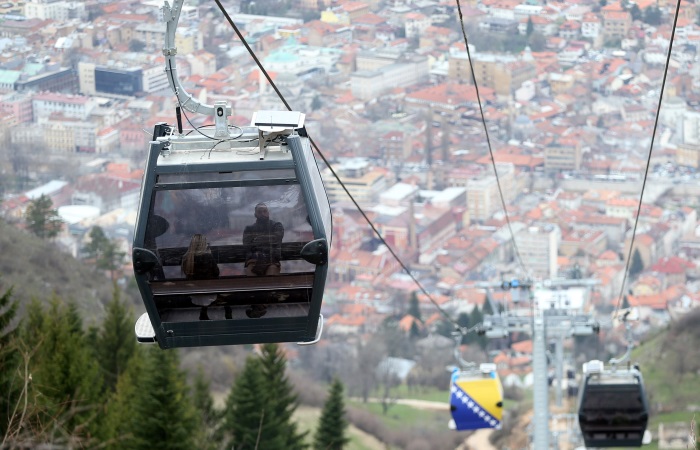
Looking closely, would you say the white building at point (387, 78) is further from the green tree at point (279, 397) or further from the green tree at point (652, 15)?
the green tree at point (279, 397)

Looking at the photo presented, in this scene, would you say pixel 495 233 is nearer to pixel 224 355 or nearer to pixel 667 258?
pixel 667 258

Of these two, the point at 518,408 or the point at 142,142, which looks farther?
the point at 142,142

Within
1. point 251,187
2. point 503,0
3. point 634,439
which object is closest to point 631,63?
point 503,0

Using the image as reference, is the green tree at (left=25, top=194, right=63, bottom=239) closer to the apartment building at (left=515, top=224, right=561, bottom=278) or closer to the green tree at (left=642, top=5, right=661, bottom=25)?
the apartment building at (left=515, top=224, right=561, bottom=278)

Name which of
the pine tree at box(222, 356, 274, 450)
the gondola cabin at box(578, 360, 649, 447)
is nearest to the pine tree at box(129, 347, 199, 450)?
the gondola cabin at box(578, 360, 649, 447)

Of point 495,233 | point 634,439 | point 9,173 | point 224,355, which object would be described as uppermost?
point 634,439

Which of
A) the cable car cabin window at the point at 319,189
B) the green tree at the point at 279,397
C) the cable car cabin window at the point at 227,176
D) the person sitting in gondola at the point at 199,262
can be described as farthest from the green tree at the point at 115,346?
the cable car cabin window at the point at 227,176

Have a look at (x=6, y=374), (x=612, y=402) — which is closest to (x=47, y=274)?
(x=6, y=374)
